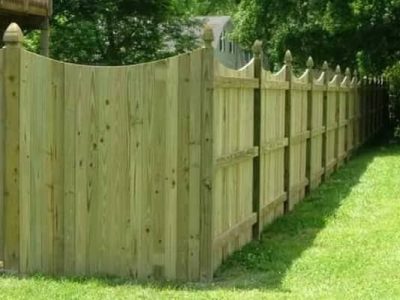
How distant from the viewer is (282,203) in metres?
9.49

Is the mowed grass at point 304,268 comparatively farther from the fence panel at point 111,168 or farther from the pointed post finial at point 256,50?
the pointed post finial at point 256,50

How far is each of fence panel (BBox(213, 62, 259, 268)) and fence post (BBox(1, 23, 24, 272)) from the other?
156cm

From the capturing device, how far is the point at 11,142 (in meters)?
6.04

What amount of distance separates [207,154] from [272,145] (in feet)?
9.27

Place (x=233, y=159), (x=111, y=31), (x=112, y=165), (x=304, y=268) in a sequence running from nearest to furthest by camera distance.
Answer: (x=112, y=165) → (x=304, y=268) → (x=233, y=159) → (x=111, y=31)

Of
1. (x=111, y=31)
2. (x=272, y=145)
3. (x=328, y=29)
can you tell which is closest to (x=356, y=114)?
(x=328, y=29)

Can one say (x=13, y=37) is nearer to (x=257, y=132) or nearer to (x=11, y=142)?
(x=11, y=142)

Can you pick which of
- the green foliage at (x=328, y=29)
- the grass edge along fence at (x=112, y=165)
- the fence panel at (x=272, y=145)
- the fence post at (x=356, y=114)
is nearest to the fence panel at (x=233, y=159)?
the grass edge along fence at (x=112, y=165)

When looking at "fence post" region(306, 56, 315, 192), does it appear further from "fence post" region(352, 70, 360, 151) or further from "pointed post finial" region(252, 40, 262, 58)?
"fence post" region(352, 70, 360, 151)

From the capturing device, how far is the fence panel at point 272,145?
8156 millimetres

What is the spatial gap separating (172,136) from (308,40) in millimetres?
20071

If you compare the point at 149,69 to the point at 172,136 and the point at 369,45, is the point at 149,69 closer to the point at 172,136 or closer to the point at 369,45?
the point at 172,136

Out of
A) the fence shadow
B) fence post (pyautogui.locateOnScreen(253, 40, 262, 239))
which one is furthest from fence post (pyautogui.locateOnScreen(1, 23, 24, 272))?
fence post (pyautogui.locateOnScreen(253, 40, 262, 239))

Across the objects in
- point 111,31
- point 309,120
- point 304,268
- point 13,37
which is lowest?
point 304,268
